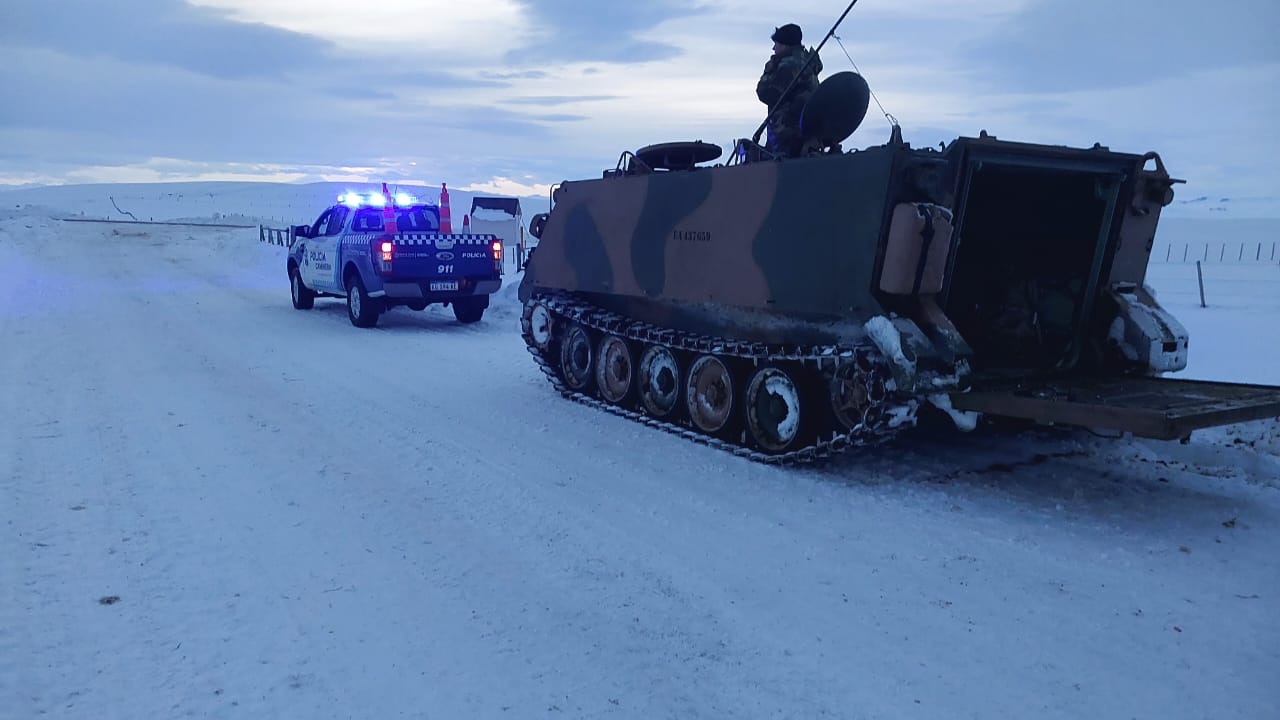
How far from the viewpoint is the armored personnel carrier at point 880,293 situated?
18.6 ft

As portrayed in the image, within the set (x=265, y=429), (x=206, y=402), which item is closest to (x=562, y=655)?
(x=265, y=429)

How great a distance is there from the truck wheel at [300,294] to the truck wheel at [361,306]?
229cm

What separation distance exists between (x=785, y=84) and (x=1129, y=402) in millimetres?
3753

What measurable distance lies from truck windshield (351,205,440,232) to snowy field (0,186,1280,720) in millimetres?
6268

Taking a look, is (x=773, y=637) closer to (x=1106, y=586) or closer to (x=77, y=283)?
(x=1106, y=586)

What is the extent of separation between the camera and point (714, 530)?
508 cm

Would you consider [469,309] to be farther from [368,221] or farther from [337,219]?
[337,219]

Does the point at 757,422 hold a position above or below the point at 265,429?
above

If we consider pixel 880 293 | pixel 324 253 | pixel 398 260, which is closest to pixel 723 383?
pixel 880 293

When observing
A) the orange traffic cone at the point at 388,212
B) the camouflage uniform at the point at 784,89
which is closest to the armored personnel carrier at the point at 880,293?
the camouflage uniform at the point at 784,89

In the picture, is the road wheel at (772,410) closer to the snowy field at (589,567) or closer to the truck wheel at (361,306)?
the snowy field at (589,567)

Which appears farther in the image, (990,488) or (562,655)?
(990,488)

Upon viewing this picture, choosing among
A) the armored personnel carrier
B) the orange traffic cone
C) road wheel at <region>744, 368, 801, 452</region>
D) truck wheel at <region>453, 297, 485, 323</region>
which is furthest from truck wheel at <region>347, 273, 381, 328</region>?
road wheel at <region>744, 368, 801, 452</region>

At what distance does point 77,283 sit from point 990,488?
19.4 m
